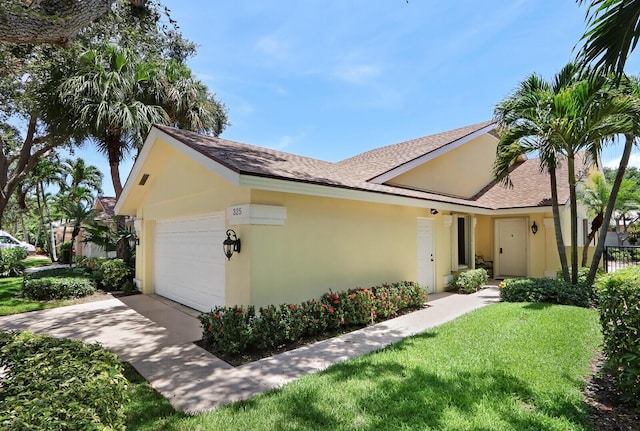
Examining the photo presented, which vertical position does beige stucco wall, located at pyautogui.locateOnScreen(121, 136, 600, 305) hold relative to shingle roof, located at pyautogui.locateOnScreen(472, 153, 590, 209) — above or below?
below

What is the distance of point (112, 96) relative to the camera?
12672mm

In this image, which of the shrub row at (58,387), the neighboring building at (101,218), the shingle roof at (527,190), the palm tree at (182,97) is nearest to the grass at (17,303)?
the shrub row at (58,387)

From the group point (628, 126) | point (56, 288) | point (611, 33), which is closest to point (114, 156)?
point (56, 288)

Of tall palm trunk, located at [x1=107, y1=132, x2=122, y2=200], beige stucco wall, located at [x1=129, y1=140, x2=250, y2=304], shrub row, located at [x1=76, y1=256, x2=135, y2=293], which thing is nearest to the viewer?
beige stucco wall, located at [x1=129, y1=140, x2=250, y2=304]

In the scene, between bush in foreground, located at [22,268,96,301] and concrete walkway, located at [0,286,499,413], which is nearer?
concrete walkway, located at [0,286,499,413]

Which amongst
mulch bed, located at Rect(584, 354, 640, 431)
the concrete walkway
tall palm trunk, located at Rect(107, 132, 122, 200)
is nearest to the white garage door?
the concrete walkway

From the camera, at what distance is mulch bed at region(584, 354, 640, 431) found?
363 cm

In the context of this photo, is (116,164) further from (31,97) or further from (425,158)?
(425,158)

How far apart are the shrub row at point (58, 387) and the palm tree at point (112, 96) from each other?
10765 millimetres

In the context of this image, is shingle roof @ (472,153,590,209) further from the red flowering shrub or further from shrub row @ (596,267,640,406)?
the red flowering shrub

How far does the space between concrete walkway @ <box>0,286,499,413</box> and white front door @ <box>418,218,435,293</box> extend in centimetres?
68

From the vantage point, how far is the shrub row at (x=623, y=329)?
3.89 metres

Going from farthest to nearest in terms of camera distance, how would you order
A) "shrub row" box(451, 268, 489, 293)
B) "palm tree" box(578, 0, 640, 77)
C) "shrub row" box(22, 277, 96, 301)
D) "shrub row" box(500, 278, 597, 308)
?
"shrub row" box(451, 268, 489, 293) → "shrub row" box(22, 277, 96, 301) → "shrub row" box(500, 278, 597, 308) → "palm tree" box(578, 0, 640, 77)

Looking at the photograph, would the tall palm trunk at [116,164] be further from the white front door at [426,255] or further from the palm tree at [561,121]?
the palm tree at [561,121]
